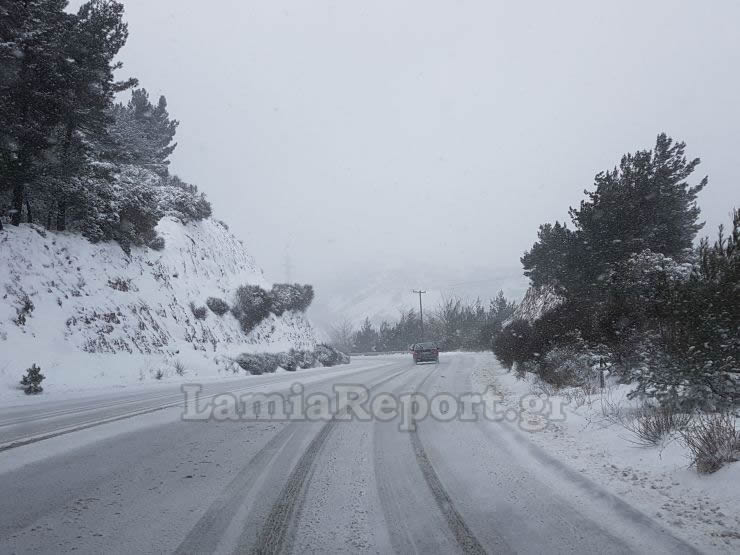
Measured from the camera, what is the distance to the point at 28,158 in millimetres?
13078

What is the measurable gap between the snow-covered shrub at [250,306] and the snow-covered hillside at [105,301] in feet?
2.00

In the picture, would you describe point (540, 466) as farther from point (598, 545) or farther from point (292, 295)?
point (292, 295)

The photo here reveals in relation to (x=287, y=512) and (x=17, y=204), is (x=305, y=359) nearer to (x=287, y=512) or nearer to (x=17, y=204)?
(x=17, y=204)

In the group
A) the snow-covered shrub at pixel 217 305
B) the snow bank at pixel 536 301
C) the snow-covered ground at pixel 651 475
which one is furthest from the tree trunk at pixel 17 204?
the snow bank at pixel 536 301

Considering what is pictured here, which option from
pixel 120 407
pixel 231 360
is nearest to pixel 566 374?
pixel 120 407

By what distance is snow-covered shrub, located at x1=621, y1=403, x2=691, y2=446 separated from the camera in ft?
14.2

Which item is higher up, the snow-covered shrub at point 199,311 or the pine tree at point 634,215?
the pine tree at point 634,215

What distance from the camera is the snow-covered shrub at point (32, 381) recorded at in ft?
31.0

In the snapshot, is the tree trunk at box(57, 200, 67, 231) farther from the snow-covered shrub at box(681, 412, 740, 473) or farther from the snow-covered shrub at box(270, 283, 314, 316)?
the snow-covered shrub at box(681, 412, 740, 473)

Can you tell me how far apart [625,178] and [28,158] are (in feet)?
67.3

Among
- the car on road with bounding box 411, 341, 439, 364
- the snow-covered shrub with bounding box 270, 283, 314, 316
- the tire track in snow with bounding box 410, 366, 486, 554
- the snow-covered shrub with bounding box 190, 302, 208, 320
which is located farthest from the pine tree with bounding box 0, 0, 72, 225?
the car on road with bounding box 411, 341, 439, 364

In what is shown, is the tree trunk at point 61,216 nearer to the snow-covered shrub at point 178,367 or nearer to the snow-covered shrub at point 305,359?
the snow-covered shrub at point 178,367

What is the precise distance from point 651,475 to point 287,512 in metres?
3.26

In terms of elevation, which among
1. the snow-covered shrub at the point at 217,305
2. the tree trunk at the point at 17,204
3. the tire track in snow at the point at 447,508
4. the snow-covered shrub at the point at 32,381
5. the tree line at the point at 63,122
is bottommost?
the tire track in snow at the point at 447,508
